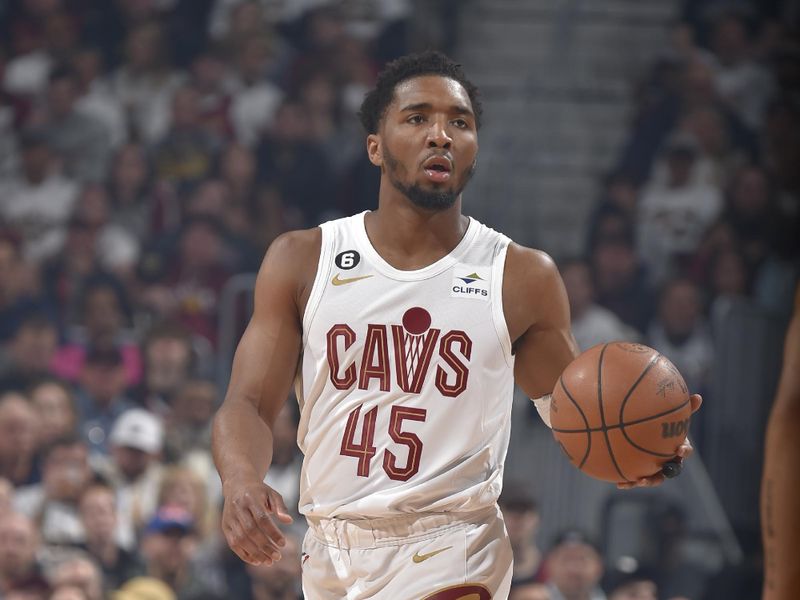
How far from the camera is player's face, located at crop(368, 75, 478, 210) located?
3164 mm

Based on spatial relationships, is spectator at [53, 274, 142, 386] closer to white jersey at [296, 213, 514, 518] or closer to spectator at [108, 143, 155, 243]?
spectator at [108, 143, 155, 243]

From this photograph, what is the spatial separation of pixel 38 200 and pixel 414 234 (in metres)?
5.40

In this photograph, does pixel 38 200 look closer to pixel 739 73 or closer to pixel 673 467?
pixel 739 73

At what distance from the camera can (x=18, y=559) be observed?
589cm

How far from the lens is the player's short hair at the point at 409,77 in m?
3.28

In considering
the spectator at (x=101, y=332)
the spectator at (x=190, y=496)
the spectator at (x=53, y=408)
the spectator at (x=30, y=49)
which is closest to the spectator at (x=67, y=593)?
the spectator at (x=190, y=496)

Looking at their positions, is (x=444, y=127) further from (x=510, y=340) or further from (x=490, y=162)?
(x=490, y=162)

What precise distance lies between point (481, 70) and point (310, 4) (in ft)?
4.43

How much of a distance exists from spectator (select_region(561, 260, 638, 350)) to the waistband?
150 inches

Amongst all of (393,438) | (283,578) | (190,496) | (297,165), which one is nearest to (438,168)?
(393,438)

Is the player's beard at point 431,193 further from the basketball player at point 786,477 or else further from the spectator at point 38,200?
the spectator at point 38,200

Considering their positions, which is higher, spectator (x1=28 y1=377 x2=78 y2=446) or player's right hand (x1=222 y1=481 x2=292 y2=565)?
player's right hand (x1=222 y1=481 x2=292 y2=565)

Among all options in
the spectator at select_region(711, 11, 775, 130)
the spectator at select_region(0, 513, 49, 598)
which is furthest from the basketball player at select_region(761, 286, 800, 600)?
the spectator at select_region(711, 11, 775, 130)

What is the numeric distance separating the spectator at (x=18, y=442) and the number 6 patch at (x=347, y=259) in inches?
150
